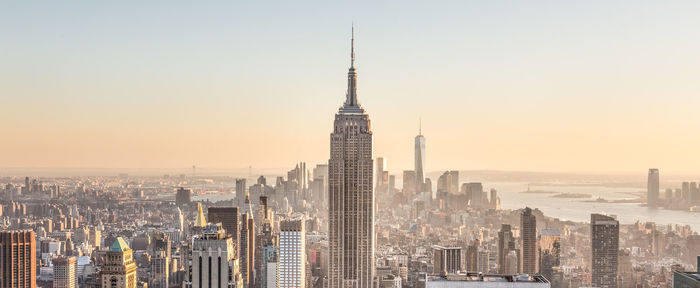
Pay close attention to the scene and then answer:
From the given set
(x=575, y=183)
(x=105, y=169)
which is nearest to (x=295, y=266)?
(x=105, y=169)

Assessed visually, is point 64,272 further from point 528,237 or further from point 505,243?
point 528,237

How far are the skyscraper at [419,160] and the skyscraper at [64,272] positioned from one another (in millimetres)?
8341

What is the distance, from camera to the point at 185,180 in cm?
1834

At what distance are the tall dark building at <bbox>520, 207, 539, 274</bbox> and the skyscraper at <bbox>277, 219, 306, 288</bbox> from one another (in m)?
5.78

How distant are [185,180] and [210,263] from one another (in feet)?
16.5

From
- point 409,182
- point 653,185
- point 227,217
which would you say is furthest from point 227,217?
point 653,185

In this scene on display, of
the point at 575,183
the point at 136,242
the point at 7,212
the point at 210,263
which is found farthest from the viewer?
the point at 136,242

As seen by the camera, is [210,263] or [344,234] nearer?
[210,263]

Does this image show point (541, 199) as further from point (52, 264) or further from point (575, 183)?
point (52, 264)

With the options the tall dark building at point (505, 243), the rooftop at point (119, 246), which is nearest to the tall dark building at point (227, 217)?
the rooftop at point (119, 246)

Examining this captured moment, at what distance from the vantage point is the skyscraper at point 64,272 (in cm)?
1769

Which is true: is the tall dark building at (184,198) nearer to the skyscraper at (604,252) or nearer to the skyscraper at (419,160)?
the skyscraper at (419,160)

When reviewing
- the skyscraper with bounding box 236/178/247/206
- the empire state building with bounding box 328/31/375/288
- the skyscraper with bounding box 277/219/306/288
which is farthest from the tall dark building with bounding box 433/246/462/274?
the skyscraper with bounding box 236/178/247/206

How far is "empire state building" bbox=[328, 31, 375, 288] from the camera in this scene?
22.0 meters
